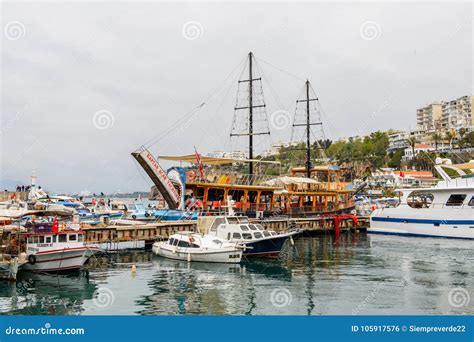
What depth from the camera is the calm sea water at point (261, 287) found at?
18.8 meters

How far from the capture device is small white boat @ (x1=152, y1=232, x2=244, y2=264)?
97.1 ft

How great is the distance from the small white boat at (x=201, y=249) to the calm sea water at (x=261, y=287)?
26.4 inches

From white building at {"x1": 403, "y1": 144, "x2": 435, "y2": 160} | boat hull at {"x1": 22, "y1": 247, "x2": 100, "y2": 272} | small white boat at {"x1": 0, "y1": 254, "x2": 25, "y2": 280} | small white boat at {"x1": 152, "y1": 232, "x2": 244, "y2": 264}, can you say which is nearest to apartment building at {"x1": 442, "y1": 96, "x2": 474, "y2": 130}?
white building at {"x1": 403, "y1": 144, "x2": 435, "y2": 160}

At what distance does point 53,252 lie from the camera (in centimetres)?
2584

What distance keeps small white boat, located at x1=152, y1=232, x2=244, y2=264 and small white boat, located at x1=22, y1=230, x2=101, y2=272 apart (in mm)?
7019

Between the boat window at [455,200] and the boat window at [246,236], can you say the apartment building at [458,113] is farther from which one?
the boat window at [246,236]

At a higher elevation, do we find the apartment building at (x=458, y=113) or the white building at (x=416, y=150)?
the apartment building at (x=458, y=113)

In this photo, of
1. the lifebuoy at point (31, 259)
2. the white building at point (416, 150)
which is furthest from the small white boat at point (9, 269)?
the white building at point (416, 150)

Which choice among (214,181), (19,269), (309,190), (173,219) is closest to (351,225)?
(309,190)

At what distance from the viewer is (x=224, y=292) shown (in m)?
21.9

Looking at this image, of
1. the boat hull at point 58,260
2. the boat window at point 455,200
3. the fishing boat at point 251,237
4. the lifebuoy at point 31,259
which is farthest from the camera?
the boat window at point 455,200

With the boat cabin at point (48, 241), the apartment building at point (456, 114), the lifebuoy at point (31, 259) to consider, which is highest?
the apartment building at point (456, 114)

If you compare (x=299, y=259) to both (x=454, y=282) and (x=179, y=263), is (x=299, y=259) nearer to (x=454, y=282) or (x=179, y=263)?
(x=179, y=263)

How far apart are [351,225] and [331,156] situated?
429 feet
